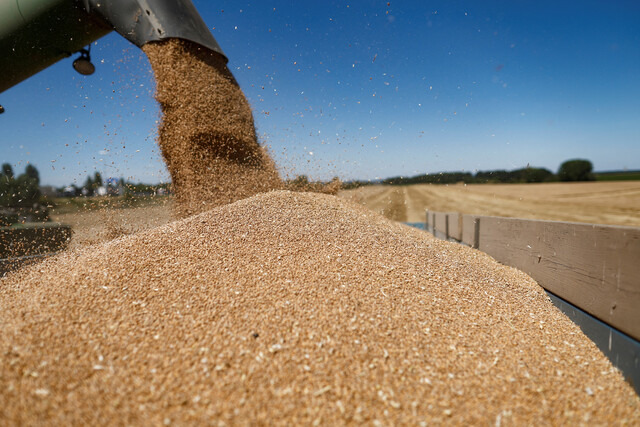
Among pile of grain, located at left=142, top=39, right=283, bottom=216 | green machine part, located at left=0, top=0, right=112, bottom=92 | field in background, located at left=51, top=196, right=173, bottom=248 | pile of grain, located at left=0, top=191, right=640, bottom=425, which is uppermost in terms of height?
green machine part, located at left=0, top=0, right=112, bottom=92

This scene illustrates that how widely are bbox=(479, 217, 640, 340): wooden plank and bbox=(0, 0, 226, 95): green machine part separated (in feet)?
13.5

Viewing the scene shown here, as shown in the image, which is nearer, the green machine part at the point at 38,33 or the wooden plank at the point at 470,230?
the green machine part at the point at 38,33

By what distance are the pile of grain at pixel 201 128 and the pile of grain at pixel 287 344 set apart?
167 cm

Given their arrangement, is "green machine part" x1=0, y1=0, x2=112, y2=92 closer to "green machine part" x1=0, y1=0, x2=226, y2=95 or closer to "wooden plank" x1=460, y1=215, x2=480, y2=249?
"green machine part" x1=0, y1=0, x2=226, y2=95

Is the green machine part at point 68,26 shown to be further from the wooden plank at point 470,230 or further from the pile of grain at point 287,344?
the wooden plank at point 470,230

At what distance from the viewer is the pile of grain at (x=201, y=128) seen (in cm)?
364

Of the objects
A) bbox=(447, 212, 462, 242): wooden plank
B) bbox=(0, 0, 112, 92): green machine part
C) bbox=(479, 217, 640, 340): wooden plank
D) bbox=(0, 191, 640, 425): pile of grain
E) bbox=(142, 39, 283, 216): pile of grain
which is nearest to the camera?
bbox=(0, 191, 640, 425): pile of grain

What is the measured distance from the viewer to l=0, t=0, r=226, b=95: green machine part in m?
3.09

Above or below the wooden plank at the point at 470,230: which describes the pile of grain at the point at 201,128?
above

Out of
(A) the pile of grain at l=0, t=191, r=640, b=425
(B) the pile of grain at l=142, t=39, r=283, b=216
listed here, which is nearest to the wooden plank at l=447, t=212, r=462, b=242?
(A) the pile of grain at l=0, t=191, r=640, b=425

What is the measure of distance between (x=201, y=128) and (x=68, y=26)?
1642 mm

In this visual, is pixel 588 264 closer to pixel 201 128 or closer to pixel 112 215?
pixel 201 128

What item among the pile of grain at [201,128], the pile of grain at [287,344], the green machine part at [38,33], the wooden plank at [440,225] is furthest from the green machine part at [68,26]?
the wooden plank at [440,225]

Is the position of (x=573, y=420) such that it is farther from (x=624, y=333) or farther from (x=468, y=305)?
(x=468, y=305)
